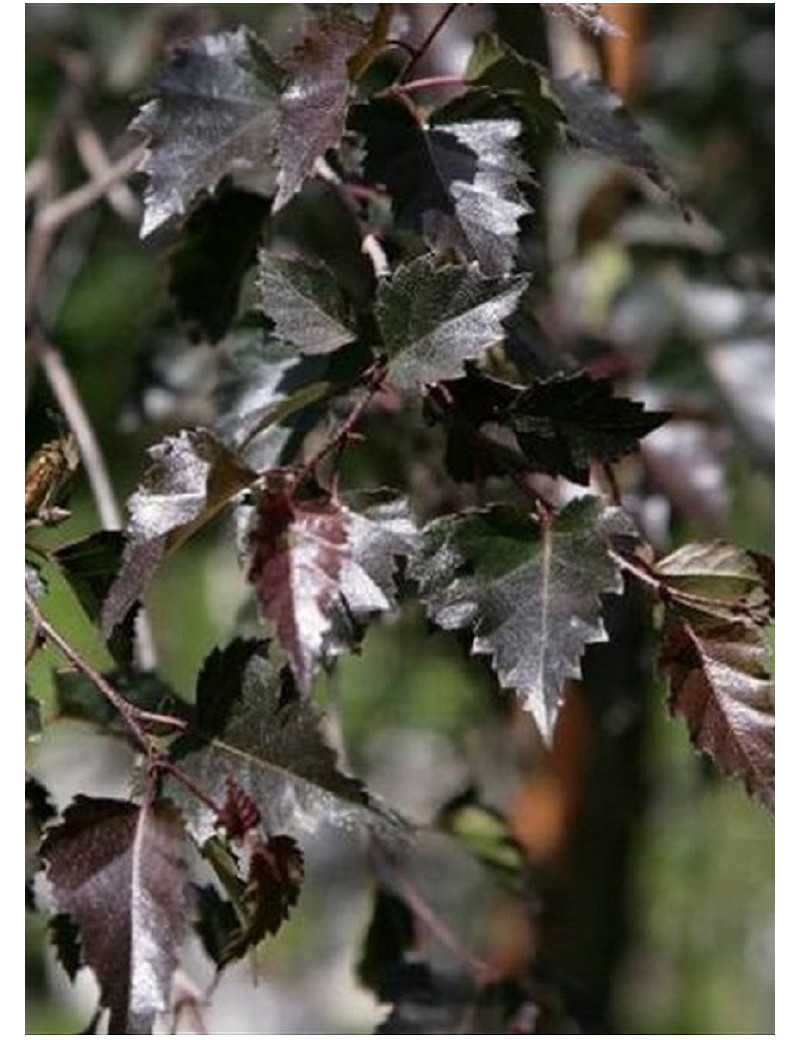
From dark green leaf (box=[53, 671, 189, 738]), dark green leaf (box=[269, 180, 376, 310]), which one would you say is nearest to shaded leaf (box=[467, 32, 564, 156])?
dark green leaf (box=[53, 671, 189, 738])

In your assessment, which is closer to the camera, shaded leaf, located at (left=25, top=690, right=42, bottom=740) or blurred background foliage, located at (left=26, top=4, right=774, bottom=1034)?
shaded leaf, located at (left=25, top=690, right=42, bottom=740)

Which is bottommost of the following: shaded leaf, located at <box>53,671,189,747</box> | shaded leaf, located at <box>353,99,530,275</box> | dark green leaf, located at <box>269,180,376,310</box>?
shaded leaf, located at <box>53,671,189,747</box>

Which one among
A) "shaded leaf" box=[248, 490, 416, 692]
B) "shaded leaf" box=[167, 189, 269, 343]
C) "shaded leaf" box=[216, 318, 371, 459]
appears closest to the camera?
"shaded leaf" box=[248, 490, 416, 692]

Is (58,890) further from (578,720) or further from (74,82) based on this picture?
(578,720)

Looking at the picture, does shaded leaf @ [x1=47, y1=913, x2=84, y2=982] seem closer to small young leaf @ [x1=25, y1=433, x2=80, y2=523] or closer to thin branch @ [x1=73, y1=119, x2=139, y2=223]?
small young leaf @ [x1=25, y1=433, x2=80, y2=523]

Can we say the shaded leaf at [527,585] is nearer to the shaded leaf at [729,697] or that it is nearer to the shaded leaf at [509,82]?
the shaded leaf at [729,697]

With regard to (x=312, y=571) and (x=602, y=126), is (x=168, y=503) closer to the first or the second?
(x=312, y=571)

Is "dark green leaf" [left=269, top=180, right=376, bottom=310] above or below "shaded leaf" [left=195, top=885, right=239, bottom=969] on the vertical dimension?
above

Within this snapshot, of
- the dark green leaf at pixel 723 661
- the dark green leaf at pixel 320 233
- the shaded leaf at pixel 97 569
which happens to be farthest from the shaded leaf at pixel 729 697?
the dark green leaf at pixel 320 233
